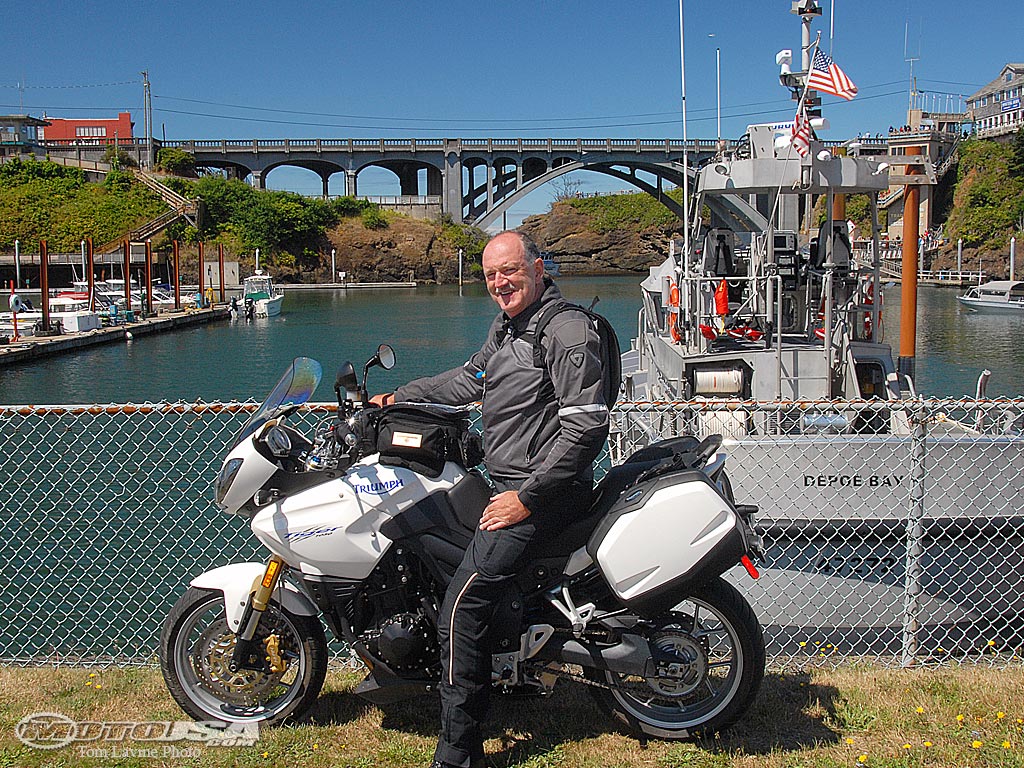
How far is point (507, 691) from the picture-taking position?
3.57m

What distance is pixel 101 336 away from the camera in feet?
118

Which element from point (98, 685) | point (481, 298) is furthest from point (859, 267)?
point (481, 298)

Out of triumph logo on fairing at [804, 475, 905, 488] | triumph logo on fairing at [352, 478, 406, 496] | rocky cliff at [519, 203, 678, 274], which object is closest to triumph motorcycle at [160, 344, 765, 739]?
triumph logo on fairing at [352, 478, 406, 496]

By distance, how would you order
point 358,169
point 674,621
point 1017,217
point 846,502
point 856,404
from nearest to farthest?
point 674,621 → point 856,404 → point 846,502 → point 1017,217 → point 358,169

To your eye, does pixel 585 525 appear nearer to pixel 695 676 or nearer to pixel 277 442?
pixel 695 676

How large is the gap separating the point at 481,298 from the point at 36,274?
2773 cm

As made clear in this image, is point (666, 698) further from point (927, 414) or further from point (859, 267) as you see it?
point (859, 267)

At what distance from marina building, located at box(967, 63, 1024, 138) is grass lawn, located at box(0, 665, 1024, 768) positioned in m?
88.0

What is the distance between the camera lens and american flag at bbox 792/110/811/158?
8711 millimetres

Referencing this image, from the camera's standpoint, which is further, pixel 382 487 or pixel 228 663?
pixel 228 663

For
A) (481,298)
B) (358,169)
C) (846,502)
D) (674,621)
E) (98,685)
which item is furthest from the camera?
(358,169)

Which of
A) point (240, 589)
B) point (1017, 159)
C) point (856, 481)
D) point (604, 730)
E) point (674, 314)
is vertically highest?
point (1017, 159)

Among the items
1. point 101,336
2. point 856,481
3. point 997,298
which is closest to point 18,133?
point 101,336

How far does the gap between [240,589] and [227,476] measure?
18.6 inches
